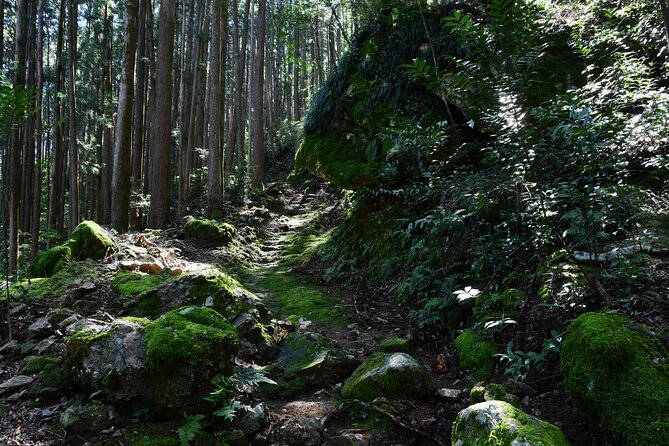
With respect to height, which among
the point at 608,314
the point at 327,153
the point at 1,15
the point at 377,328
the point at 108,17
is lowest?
the point at 377,328

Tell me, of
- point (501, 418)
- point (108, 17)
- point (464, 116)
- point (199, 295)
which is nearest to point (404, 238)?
point (464, 116)

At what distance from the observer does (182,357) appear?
114 inches

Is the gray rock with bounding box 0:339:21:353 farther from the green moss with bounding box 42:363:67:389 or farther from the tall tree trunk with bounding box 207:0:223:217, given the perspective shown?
the tall tree trunk with bounding box 207:0:223:217

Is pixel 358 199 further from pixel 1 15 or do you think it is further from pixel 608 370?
pixel 1 15

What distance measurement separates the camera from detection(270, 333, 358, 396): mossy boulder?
3836 mm

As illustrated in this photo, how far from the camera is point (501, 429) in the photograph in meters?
2.14

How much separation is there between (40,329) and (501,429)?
418 cm

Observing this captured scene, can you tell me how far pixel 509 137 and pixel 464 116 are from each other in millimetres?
2822

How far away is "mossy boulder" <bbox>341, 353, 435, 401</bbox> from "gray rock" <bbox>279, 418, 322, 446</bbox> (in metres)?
0.55

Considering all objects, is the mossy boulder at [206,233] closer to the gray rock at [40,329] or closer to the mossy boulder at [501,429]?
the gray rock at [40,329]

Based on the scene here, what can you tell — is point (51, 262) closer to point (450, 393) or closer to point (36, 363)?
point (36, 363)

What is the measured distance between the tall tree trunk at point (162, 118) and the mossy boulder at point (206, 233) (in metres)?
1.09

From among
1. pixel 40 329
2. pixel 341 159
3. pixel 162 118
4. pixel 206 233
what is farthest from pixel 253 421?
pixel 162 118

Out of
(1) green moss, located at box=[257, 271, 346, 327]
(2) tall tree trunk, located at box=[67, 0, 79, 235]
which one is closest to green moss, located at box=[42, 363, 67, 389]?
(1) green moss, located at box=[257, 271, 346, 327]
